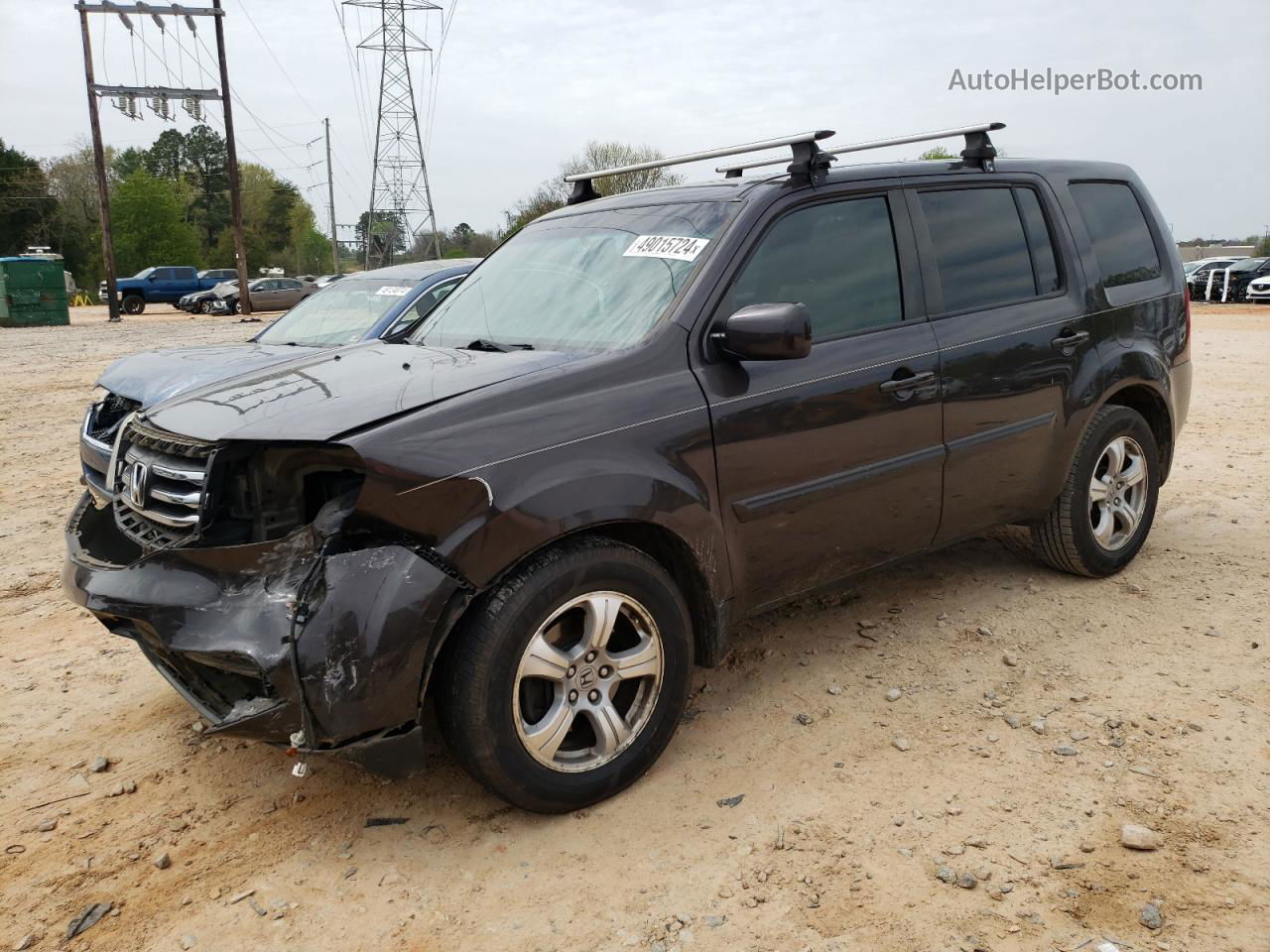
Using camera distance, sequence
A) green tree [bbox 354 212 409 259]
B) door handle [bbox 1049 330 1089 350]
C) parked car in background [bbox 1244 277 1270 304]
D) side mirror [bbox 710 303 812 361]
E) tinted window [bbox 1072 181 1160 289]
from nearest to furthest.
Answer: side mirror [bbox 710 303 812 361] < door handle [bbox 1049 330 1089 350] < tinted window [bbox 1072 181 1160 289] < parked car in background [bbox 1244 277 1270 304] < green tree [bbox 354 212 409 259]

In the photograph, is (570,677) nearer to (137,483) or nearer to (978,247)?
(137,483)

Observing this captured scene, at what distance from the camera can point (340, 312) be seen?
7.51m

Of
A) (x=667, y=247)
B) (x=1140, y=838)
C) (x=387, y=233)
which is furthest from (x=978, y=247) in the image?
(x=387, y=233)

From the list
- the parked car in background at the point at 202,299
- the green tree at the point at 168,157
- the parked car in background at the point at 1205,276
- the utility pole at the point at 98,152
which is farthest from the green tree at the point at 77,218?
the parked car in background at the point at 1205,276

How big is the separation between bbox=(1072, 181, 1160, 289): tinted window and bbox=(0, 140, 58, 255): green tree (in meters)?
63.0

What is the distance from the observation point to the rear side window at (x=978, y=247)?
157 inches

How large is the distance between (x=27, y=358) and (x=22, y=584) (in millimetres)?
15624

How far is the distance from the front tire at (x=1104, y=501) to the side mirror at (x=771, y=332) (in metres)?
2.06

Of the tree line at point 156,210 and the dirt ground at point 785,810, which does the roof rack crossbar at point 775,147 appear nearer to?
the dirt ground at point 785,810

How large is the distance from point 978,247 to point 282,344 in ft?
16.4

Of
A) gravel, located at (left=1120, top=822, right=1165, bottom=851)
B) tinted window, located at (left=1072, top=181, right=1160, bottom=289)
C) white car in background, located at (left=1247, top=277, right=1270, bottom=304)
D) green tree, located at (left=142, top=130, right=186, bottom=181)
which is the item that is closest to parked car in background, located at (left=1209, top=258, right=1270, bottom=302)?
white car in background, located at (left=1247, top=277, right=1270, bottom=304)

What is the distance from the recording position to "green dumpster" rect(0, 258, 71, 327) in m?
28.2

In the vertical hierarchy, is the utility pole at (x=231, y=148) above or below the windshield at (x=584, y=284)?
above

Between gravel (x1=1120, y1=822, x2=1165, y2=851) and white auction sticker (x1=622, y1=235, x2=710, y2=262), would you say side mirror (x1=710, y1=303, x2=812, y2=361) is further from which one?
gravel (x1=1120, y1=822, x2=1165, y2=851)
